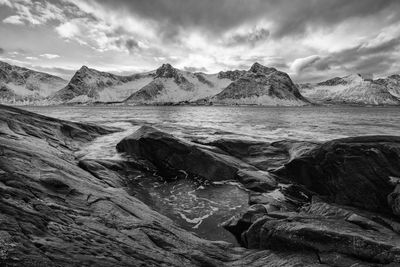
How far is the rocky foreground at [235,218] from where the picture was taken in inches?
247

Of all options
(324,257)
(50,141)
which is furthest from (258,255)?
(50,141)

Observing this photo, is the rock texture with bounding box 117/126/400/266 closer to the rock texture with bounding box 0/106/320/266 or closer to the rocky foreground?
the rocky foreground

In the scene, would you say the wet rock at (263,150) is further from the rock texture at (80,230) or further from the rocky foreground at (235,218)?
the rock texture at (80,230)

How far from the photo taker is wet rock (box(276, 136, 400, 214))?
441 inches

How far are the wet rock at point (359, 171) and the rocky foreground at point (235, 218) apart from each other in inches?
1.5

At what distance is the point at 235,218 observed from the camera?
37.2ft

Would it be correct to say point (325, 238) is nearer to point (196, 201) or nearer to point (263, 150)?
point (196, 201)

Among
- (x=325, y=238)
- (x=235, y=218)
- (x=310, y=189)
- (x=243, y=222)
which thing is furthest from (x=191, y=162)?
(x=325, y=238)

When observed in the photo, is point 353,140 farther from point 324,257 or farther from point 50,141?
point 50,141

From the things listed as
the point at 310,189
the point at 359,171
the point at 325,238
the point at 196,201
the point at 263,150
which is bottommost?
the point at 196,201

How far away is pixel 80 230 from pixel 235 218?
20.0ft

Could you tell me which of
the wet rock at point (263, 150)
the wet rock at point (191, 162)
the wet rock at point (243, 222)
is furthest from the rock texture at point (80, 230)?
the wet rock at point (263, 150)

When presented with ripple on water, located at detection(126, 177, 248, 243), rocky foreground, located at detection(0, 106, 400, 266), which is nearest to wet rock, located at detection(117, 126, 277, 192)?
rocky foreground, located at detection(0, 106, 400, 266)

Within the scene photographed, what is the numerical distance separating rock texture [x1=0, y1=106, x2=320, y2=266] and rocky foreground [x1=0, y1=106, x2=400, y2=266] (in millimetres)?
26
